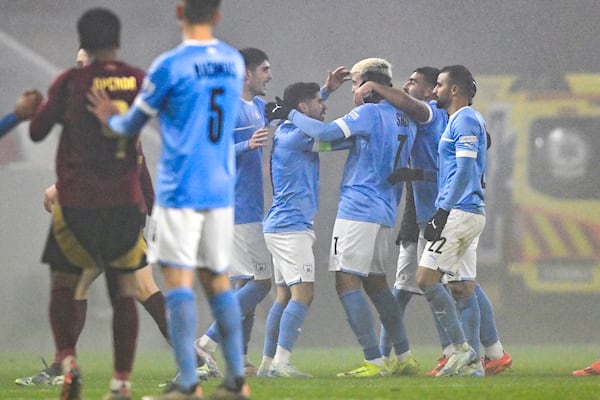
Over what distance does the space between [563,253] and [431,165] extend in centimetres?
351

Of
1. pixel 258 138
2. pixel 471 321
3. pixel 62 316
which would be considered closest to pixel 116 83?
pixel 62 316

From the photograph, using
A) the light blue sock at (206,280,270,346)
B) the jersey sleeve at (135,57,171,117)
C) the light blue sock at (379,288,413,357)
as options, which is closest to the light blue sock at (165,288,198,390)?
the jersey sleeve at (135,57,171,117)

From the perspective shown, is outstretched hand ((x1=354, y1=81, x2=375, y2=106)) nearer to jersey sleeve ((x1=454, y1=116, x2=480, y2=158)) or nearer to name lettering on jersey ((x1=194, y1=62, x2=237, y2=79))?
jersey sleeve ((x1=454, y1=116, x2=480, y2=158))

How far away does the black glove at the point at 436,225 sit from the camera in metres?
7.89

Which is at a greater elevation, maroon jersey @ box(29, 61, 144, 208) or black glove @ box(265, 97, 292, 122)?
black glove @ box(265, 97, 292, 122)

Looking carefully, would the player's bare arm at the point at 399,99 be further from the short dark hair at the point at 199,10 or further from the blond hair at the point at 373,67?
the short dark hair at the point at 199,10

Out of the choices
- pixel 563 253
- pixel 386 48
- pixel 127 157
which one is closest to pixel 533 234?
pixel 563 253

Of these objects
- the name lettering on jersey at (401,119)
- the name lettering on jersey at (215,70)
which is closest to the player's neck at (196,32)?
the name lettering on jersey at (215,70)

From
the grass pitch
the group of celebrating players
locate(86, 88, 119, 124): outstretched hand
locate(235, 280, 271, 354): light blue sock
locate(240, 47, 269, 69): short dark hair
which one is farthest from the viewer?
locate(240, 47, 269, 69): short dark hair

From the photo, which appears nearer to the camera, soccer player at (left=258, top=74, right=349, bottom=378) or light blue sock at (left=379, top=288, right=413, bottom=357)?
soccer player at (left=258, top=74, right=349, bottom=378)

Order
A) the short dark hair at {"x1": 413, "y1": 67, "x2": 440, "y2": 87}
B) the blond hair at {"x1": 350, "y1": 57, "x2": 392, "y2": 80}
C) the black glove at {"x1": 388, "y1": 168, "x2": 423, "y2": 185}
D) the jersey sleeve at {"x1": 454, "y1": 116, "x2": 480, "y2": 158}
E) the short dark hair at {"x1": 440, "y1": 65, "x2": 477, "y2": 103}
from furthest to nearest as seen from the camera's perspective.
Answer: the short dark hair at {"x1": 413, "y1": 67, "x2": 440, "y2": 87} → the blond hair at {"x1": 350, "y1": 57, "x2": 392, "y2": 80} → the black glove at {"x1": 388, "y1": 168, "x2": 423, "y2": 185} → the short dark hair at {"x1": 440, "y1": 65, "x2": 477, "y2": 103} → the jersey sleeve at {"x1": 454, "y1": 116, "x2": 480, "y2": 158}

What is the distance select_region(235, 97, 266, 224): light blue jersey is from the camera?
8.59 metres

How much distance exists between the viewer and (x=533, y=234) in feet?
39.2

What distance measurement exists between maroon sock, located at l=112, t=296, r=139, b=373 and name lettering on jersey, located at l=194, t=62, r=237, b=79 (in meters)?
1.03
